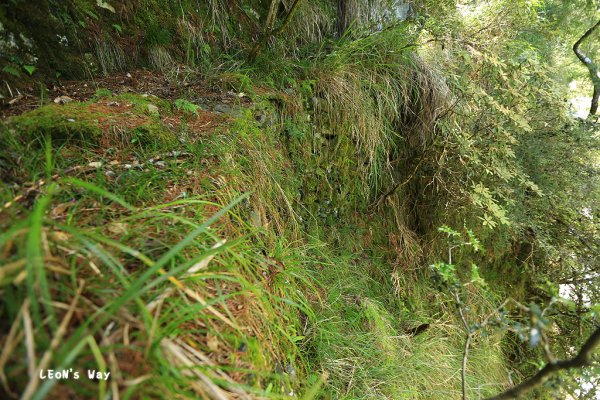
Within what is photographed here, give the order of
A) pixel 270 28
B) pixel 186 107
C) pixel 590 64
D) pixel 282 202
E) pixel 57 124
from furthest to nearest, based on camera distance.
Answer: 1. pixel 590 64
2. pixel 270 28
3. pixel 282 202
4. pixel 186 107
5. pixel 57 124

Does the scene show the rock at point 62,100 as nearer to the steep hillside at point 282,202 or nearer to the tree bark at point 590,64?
the steep hillside at point 282,202

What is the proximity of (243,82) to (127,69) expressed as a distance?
0.80 metres

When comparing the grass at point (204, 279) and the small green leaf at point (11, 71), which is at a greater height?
the small green leaf at point (11, 71)

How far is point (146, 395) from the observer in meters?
0.67

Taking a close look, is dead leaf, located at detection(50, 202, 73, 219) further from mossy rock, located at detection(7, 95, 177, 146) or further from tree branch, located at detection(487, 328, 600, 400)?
tree branch, located at detection(487, 328, 600, 400)

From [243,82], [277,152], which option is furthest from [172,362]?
[243,82]

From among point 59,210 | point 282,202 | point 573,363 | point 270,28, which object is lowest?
point 282,202

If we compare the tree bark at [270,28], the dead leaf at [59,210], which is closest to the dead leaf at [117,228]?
the dead leaf at [59,210]

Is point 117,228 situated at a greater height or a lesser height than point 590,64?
lesser

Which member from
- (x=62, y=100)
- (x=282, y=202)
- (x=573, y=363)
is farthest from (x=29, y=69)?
(x=573, y=363)

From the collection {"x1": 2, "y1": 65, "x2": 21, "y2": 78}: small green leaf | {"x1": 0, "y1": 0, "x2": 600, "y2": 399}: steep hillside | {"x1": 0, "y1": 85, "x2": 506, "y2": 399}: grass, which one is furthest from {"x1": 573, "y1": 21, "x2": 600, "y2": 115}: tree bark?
{"x1": 2, "y1": 65, "x2": 21, "y2": 78}: small green leaf

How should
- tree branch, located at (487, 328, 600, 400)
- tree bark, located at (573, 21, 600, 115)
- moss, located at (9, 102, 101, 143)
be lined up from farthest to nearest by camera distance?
tree bark, located at (573, 21, 600, 115)
moss, located at (9, 102, 101, 143)
tree branch, located at (487, 328, 600, 400)

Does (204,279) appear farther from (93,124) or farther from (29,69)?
(29,69)

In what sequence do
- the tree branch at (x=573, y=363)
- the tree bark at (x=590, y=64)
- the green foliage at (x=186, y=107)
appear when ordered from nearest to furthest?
1. the tree branch at (x=573, y=363)
2. the green foliage at (x=186, y=107)
3. the tree bark at (x=590, y=64)
